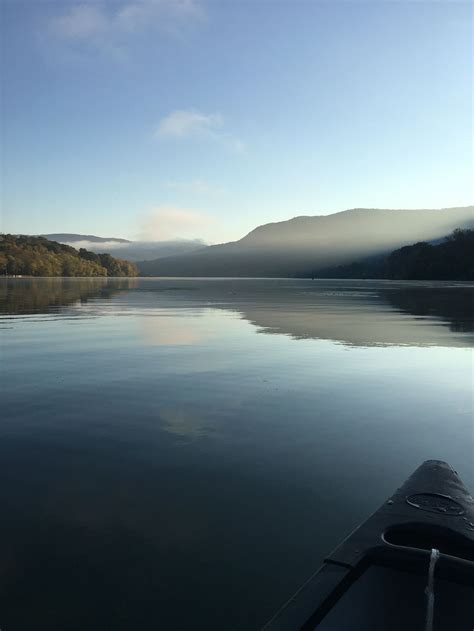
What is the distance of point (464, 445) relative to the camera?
29.8 ft

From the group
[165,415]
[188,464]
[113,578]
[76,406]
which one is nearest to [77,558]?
[113,578]

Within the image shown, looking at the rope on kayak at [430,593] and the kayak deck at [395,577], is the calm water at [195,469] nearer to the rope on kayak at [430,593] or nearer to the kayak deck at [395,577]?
the kayak deck at [395,577]

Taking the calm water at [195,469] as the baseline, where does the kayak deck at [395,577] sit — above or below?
above

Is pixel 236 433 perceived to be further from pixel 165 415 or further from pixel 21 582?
pixel 21 582

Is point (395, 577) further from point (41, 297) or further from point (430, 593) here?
point (41, 297)

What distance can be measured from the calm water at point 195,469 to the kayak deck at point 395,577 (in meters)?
0.81

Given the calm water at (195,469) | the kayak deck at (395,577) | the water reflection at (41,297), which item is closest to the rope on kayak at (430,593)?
the kayak deck at (395,577)

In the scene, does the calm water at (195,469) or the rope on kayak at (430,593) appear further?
the calm water at (195,469)

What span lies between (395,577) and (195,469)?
4019 mm

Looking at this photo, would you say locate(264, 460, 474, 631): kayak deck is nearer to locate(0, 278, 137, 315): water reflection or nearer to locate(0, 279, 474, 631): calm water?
locate(0, 279, 474, 631): calm water

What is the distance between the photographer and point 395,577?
430cm

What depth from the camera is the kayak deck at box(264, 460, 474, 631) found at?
147 inches

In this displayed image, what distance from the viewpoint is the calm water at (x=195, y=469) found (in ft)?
15.7

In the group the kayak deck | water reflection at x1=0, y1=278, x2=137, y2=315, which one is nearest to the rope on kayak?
the kayak deck
